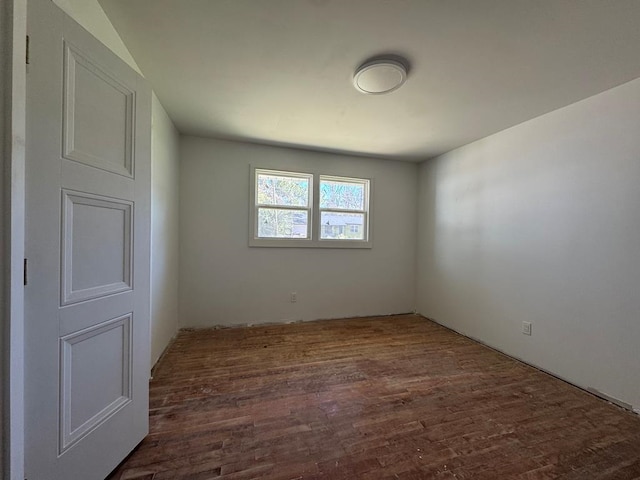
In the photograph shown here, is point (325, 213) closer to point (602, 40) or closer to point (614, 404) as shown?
point (602, 40)

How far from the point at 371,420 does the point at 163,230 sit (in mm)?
2450

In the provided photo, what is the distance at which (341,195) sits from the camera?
3.78 metres

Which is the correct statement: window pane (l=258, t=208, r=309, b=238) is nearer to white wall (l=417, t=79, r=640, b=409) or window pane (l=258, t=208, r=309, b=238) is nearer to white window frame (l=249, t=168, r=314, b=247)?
white window frame (l=249, t=168, r=314, b=247)

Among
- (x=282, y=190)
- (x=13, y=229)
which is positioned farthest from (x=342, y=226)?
(x=13, y=229)

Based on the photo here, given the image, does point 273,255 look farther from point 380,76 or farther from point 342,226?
point 380,76

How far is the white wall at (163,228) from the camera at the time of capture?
221cm

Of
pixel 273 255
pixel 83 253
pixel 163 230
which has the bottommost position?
pixel 273 255

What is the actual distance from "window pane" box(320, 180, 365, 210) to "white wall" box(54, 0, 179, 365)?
6.27ft

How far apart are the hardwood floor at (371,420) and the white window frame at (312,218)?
1.39 metres

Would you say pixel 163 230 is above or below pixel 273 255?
above

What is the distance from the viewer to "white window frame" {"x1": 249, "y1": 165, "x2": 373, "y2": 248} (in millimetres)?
3352

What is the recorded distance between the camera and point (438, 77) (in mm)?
1842

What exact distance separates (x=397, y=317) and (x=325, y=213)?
1.95m

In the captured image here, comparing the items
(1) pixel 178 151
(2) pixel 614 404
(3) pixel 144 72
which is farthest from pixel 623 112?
(1) pixel 178 151
